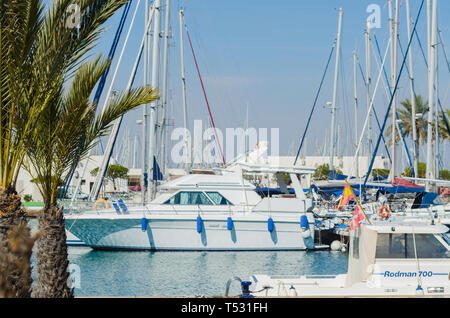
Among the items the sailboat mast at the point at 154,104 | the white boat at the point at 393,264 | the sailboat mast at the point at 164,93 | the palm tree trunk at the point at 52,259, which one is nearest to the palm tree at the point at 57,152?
the palm tree trunk at the point at 52,259

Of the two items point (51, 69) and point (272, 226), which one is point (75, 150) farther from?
point (272, 226)

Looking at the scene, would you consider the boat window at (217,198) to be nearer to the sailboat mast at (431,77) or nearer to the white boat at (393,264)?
the sailboat mast at (431,77)

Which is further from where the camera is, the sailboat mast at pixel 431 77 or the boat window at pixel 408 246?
the sailboat mast at pixel 431 77

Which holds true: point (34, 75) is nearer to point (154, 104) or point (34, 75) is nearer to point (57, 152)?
point (57, 152)

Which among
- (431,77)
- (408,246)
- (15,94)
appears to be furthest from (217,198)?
(15,94)

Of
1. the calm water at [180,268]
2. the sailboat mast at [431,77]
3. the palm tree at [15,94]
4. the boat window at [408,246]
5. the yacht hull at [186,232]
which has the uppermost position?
the sailboat mast at [431,77]

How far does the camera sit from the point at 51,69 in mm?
7777

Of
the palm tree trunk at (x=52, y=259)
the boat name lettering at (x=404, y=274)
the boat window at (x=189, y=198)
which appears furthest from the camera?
the boat window at (x=189, y=198)

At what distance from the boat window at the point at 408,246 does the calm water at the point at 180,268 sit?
17.2 feet

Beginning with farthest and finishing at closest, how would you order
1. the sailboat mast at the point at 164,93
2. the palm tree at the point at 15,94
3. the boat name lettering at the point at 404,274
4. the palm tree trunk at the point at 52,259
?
1. the sailboat mast at the point at 164,93
2. the boat name lettering at the point at 404,274
3. the palm tree trunk at the point at 52,259
4. the palm tree at the point at 15,94

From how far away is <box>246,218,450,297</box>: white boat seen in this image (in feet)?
32.6

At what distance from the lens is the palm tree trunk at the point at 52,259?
25.5 feet
